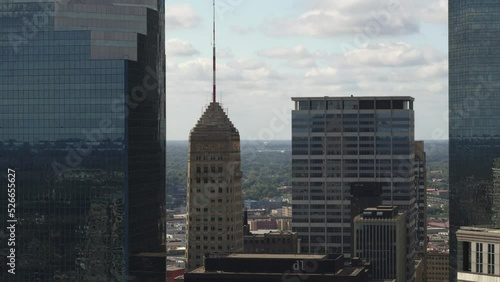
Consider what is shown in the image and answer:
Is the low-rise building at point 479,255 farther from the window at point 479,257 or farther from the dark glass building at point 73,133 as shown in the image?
the dark glass building at point 73,133

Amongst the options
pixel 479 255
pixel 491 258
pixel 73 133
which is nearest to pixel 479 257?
pixel 479 255

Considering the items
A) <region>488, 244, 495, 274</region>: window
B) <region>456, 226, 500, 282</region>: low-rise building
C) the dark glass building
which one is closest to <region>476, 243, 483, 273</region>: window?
<region>456, 226, 500, 282</region>: low-rise building

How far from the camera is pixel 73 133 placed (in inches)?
7328

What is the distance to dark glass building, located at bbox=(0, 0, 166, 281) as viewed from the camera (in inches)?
7269

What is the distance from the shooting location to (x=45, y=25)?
609 feet

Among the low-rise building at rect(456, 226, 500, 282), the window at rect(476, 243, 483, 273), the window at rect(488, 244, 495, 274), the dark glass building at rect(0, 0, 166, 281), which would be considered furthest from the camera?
the dark glass building at rect(0, 0, 166, 281)

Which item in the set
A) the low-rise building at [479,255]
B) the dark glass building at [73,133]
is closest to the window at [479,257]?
the low-rise building at [479,255]

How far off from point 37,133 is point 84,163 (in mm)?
10516

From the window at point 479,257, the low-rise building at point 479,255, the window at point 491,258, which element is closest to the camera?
the low-rise building at point 479,255

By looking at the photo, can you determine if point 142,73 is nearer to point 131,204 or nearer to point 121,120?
point 121,120

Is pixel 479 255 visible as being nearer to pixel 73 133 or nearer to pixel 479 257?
pixel 479 257

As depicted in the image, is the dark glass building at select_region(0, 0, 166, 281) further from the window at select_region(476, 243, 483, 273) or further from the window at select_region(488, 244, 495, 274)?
the window at select_region(488, 244, 495, 274)

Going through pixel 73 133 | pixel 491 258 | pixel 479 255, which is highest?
pixel 73 133

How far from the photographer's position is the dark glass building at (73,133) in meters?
185
